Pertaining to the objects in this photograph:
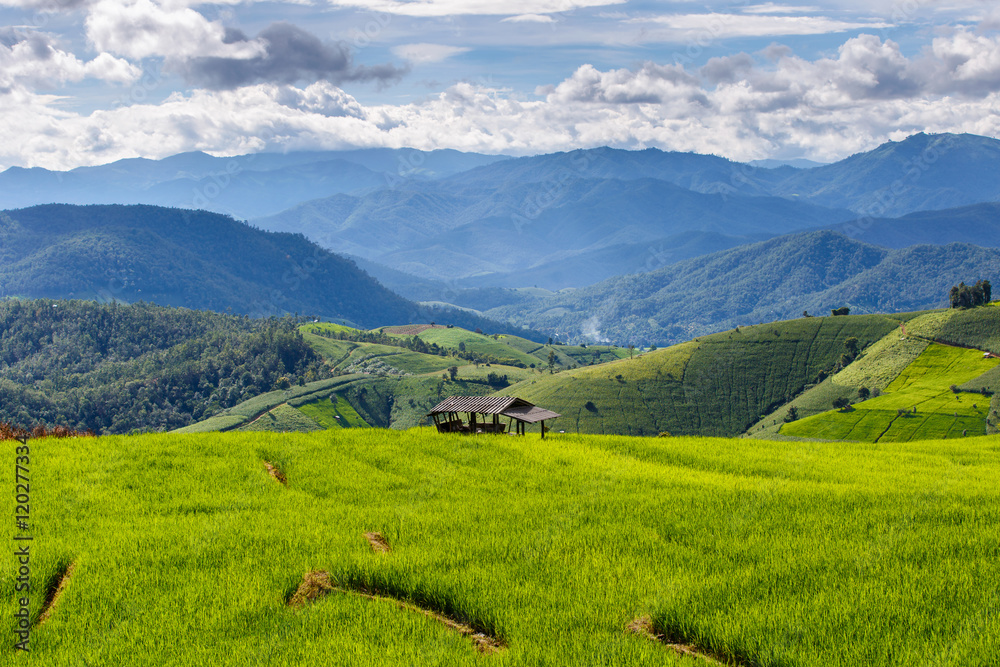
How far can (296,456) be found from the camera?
30703 millimetres

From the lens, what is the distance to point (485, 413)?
34844 mm

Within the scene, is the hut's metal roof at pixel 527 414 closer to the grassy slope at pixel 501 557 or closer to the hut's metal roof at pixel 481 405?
the hut's metal roof at pixel 481 405

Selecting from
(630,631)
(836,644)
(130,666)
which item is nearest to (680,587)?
(630,631)

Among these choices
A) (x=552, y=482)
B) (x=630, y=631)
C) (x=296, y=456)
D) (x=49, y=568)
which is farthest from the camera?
(x=296, y=456)

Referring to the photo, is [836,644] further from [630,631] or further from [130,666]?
[130,666]

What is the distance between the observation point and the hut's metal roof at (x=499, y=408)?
34500 millimetres

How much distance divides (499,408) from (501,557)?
15223 millimetres

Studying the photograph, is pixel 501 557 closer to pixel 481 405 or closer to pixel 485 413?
pixel 485 413

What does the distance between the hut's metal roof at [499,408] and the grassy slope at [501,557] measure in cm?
293

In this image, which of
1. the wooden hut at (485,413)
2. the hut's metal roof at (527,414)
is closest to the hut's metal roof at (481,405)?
the wooden hut at (485,413)

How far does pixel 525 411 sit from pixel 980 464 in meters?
24.0

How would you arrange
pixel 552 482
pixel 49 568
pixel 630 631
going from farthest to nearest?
pixel 552 482
pixel 49 568
pixel 630 631

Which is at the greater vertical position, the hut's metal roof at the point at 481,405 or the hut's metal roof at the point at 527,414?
the hut's metal roof at the point at 481,405

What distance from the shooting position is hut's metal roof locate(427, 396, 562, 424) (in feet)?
113
